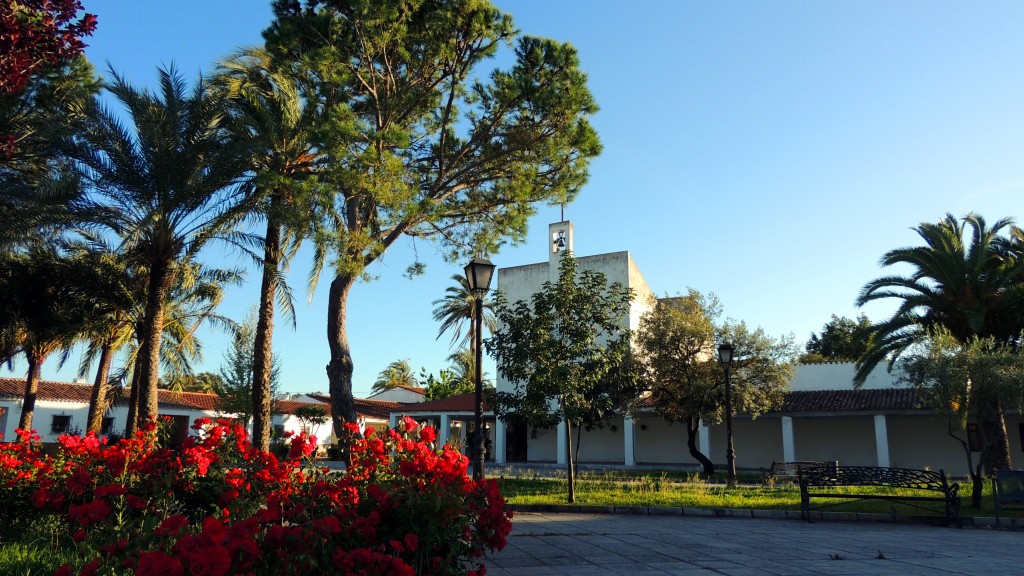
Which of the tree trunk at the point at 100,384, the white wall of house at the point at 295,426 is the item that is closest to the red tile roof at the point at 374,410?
the white wall of house at the point at 295,426

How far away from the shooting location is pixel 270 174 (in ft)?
45.7

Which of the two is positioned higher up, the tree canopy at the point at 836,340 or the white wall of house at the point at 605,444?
the tree canopy at the point at 836,340

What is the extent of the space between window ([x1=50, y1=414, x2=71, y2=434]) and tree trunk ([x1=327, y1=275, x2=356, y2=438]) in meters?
26.7

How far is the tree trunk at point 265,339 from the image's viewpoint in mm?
13820

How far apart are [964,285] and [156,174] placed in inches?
833

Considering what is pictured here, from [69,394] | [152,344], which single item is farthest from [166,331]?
[69,394]

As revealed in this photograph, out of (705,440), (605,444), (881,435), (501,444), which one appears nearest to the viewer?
(881,435)

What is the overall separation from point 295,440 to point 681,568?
3.74 m

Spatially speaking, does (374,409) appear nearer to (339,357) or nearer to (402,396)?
(402,396)

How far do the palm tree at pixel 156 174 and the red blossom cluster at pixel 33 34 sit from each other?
6.00 m

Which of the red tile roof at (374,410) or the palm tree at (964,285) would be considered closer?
the palm tree at (964,285)

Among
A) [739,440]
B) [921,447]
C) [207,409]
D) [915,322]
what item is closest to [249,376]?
[207,409]

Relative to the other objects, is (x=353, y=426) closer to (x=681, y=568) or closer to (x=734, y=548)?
(x=681, y=568)

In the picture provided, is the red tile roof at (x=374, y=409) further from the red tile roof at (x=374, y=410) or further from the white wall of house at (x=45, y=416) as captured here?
the white wall of house at (x=45, y=416)
